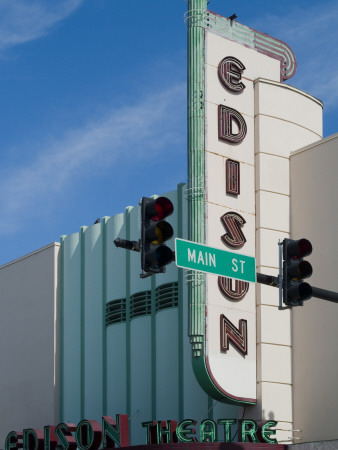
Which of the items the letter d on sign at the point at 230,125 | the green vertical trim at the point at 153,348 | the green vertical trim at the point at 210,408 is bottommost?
the green vertical trim at the point at 210,408

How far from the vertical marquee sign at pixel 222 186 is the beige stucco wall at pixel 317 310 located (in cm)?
126

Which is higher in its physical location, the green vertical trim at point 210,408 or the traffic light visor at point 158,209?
the traffic light visor at point 158,209

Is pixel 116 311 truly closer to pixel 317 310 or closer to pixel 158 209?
pixel 317 310

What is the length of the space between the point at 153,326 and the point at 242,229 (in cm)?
419

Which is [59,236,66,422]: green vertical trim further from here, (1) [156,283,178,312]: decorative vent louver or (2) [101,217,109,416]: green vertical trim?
(1) [156,283,178,312]: decorative vent louver

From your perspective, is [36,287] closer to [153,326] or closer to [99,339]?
[99,339]

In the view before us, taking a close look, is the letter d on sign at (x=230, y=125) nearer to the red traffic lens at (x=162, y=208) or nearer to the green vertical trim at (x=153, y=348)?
the green vertical trim at (x=153, y=348)

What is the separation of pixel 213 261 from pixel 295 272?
1.57 m

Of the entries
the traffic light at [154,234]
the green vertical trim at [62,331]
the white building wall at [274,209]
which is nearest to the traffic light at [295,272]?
the traffic light at [154,234]

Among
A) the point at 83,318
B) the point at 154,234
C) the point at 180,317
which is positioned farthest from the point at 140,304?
the point at 154,234

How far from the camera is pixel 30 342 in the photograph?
3356 centimetres

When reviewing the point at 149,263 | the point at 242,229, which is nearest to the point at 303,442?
the point at 242,229

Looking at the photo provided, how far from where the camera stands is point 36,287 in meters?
33.8

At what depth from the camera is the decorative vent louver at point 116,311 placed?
97.5ft
